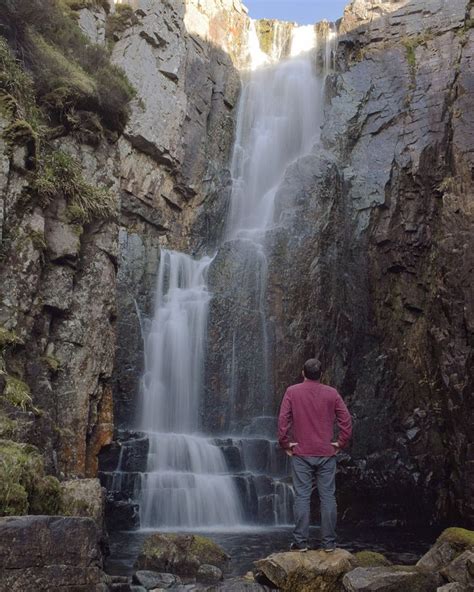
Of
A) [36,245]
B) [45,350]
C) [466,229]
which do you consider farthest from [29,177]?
[466,229]

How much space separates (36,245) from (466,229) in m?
10.7

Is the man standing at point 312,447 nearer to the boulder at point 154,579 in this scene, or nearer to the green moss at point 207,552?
the boulder at point 154,579

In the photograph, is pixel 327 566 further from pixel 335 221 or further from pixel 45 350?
pixel 335 221

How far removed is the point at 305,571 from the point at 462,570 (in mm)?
1695

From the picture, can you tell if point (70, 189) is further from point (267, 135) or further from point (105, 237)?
point (267, 135)

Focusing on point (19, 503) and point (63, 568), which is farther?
point (19, 503)

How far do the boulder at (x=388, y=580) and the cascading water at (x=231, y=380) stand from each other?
21.5ft

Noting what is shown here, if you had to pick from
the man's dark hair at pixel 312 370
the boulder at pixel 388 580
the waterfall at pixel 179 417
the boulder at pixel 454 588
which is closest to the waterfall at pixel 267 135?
the waterfall at pixel 179 417

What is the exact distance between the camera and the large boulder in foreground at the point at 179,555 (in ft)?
27.1

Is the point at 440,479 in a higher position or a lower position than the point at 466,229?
lower

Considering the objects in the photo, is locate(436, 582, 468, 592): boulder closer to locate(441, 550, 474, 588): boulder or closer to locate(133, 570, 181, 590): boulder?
locate(441, 550, 474, 588): boulder

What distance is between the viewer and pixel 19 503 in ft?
19.3

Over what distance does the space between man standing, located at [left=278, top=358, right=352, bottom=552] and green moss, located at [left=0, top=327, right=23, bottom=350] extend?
4.36 m

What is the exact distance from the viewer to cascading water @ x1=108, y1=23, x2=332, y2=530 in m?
12.7
